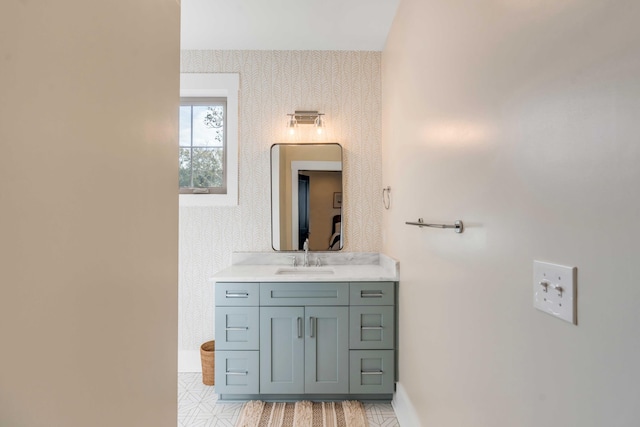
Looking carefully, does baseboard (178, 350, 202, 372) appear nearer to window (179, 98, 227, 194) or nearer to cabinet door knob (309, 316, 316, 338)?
cabinet door knob (309, 316, 316, 338)

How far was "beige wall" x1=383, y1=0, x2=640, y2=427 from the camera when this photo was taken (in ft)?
1.97

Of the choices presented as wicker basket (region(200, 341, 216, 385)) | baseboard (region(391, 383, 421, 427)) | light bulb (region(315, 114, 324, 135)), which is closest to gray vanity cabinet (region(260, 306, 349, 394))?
baseboard (region(391, 383, 421, 427))

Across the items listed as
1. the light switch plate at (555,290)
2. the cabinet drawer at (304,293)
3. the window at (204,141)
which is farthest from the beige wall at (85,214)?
the window at (204,141)

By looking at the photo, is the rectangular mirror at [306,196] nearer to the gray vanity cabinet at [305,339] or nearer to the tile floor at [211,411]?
the gray vanity cabinet at [305,339]

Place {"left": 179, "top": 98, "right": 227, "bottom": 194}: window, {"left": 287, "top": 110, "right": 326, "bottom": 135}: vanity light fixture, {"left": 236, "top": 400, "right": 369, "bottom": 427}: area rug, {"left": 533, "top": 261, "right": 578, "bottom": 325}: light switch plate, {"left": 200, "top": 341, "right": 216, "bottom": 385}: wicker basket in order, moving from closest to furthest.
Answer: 1. {"left": 533, "top": 261, "right": 578, "bottom": 325}: light switch plate
2. {"left": 236, "top": 400, "right": 369, "bottom": 427}: area rug
3. {"left": 200, "top": 341, "right": 216, "bottom": 385}: wicker basket
4. {"left": 287, "top": 110, "right": 326, "bottom": 135}: vanity light fixture
5. {"left": 179, "top": 98, "right": 227, "bottom": 194}: window

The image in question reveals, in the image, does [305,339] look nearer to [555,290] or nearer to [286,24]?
[555,290]

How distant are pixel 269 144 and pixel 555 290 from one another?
2.41 m

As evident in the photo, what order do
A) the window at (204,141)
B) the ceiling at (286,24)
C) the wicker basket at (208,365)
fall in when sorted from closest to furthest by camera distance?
the ceiling at (286,24)
the wicker basket at (208,365)
the window at (204,141)

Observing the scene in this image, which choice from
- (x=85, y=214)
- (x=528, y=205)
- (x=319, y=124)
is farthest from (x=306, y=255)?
(x=85, y=214)

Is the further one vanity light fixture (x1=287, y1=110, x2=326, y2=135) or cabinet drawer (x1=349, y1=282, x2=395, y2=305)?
vanity light fixture (x1=287, y1=110, x2=326, y2=135)

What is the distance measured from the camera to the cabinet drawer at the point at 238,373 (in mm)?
2268

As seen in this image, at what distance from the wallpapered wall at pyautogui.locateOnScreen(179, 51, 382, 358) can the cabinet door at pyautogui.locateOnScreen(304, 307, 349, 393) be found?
0.70 m

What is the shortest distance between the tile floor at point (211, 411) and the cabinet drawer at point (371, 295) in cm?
70

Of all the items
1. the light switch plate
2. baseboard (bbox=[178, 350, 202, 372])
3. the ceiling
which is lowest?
baseboard (bbox=[178, 350, 202, 372])
